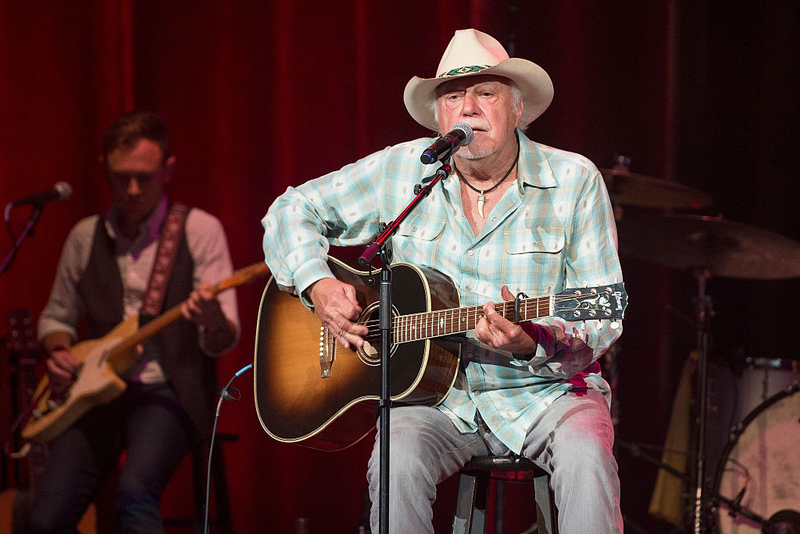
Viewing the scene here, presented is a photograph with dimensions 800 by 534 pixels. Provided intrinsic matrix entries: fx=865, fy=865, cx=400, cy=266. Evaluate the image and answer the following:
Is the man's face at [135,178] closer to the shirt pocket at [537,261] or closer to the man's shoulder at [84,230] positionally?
the man's shoulder at [84,230]

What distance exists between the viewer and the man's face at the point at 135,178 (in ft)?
13.8

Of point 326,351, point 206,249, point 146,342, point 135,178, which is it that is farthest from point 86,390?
point 326,351

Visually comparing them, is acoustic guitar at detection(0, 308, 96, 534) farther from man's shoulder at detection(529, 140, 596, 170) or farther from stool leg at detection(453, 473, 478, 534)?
man's shoulder at detection(529, 140, 596, 170)

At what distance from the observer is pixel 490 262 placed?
9.02ft

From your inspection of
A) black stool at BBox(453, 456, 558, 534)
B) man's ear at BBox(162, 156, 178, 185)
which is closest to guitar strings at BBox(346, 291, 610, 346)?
black stool at BBox(453, 456, 558, 534)

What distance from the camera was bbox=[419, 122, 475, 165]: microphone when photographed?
225cm

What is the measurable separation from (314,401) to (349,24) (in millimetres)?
2492

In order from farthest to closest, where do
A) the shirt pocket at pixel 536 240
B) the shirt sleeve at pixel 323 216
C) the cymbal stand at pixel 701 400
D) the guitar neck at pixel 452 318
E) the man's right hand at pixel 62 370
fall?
the man's right hand at pixel 62 370
the cymbal stand at pixel 701 400
the shirt sleeve at pixel 323 216
the shirt pocket at pixel 536 240
the guitar neck at pixel 452 318

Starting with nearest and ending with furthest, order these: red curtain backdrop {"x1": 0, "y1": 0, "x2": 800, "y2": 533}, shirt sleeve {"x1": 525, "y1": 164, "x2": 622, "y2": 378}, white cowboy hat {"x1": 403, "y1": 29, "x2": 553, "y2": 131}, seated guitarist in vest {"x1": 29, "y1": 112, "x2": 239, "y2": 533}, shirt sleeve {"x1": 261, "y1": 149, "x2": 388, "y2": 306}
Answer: shirt sleeve {"x1": 525, "y1": 164, "x2": 622, "y2": 378} < white cowboy hat {"x1": 403, "y1": 29, "x2": 553, "y2": 131} < shirt sleeve {"x1": 261, "y1": 149, "x2": 388, "y2": 306} < seated guitarist in vest {"x1": 29, "y1": 112, "x2": 239, "y2": 533} < red curtain backdrop {"x1": 0, "y1": 0, "x2": 800, "y2": 533}

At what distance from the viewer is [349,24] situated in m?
4.66

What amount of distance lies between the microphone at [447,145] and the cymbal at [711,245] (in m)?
1.56

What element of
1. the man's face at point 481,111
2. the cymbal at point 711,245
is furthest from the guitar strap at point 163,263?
the cymbal at point 711,245

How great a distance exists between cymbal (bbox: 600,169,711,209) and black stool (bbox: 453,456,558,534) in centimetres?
173

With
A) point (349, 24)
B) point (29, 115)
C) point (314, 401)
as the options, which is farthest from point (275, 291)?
point (29, 115)
